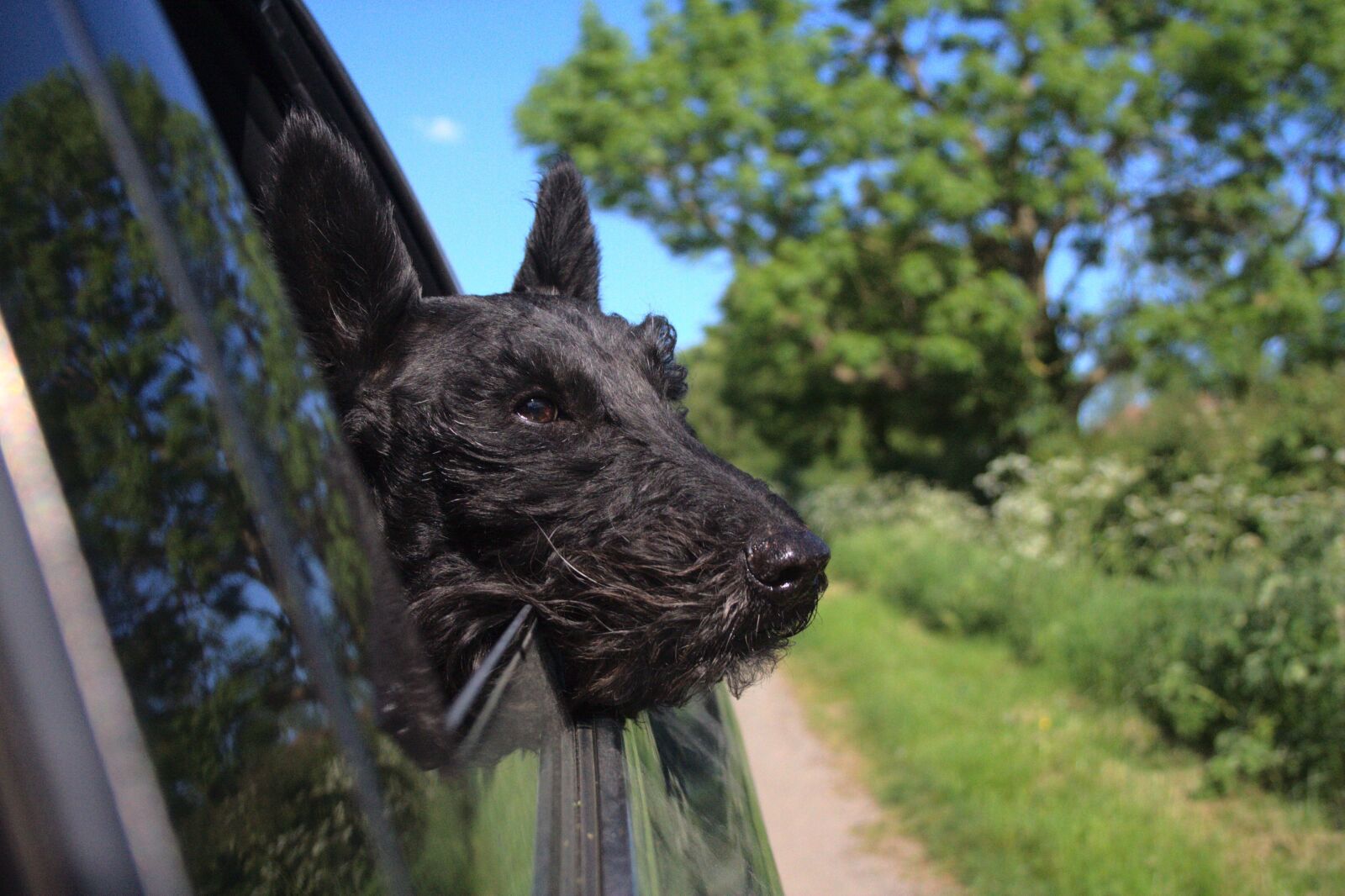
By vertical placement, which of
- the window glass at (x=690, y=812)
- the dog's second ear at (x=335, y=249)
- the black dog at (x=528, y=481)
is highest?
the dog's second ear at (x=335, y=249)

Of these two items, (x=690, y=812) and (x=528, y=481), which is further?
(x=528, y=481)

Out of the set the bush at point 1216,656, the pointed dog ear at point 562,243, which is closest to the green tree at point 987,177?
the bush at point 1216,656

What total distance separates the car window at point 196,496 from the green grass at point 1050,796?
3.92 m

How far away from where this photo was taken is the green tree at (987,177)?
807 inches

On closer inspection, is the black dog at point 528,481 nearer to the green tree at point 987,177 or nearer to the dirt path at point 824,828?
the dirt path at point 824,828

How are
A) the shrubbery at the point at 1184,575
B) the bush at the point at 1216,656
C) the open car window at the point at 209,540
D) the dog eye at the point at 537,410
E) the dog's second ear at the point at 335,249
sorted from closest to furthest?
the open car window at the point at 209,540 < the dog's second ear at the point at 335,249 < the dog eye at the point at 537,410 < the bush at the point at 1216,656 < the shrubbery at the point at 1184,575

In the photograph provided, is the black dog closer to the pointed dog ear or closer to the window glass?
the window glass

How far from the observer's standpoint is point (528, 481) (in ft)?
6.95

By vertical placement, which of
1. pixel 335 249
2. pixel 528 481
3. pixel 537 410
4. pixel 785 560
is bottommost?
pixel 785 560

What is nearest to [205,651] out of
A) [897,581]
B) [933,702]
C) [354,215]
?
[354,215]

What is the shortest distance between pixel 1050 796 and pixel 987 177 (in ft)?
56.2

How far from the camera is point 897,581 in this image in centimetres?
1329

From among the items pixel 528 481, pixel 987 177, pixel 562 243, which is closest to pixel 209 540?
pixel 528 481

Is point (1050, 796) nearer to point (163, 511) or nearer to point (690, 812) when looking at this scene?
point (690, 812)
